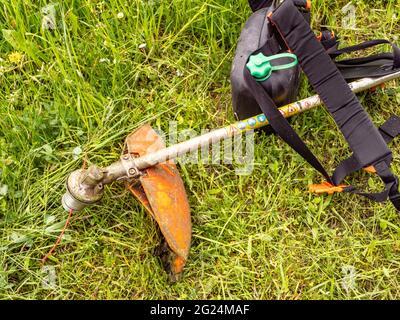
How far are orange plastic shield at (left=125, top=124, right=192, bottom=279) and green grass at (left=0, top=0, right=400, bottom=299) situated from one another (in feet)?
0.44

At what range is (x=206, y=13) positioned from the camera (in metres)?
2.83

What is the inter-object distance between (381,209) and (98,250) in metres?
1.43

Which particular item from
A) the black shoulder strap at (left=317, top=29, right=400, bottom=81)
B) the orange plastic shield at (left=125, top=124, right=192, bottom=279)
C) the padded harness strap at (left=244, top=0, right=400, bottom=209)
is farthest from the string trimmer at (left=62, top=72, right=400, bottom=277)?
the black shoulder strap at (left=317, top=29, right=400, bottom=81)

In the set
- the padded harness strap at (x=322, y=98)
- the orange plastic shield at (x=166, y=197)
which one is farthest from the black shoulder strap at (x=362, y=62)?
the orange plastic shield at (x=166, y=197)

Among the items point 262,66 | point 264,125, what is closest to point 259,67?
point 262,66

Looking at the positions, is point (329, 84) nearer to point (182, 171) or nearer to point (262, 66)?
point (262, 66)

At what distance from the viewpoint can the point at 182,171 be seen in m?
2.63

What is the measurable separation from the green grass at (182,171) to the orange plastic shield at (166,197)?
0.44 feet

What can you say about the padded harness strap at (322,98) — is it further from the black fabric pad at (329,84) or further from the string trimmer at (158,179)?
the string trimmer at (158,179)

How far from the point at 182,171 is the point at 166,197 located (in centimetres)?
29

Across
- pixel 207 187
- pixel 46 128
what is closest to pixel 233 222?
pixel 207 187

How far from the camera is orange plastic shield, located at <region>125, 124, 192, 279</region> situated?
2318 millimetres

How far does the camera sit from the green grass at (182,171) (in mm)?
2477

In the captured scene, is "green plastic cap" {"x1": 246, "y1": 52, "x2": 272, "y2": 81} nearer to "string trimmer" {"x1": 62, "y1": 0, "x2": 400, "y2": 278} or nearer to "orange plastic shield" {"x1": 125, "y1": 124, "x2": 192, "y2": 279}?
"string trimmer" {"x1": 62, "y1": 0, "x2": 400, "y2": 278}
